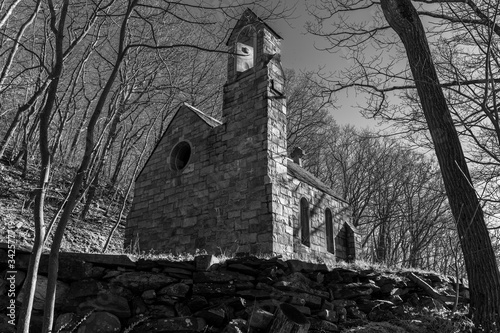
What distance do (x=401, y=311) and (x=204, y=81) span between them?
1584cm

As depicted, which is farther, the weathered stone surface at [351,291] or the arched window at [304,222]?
the arched window at [304,222]

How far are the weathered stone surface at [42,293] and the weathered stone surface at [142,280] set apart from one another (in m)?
0.54

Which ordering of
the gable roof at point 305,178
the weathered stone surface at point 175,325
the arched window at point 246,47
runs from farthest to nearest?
the gable roof at point 305,178, the arched window at point 246,47, the weathered stone surface at point 175,325

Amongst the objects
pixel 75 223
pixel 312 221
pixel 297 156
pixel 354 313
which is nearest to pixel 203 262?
pixel 354 313

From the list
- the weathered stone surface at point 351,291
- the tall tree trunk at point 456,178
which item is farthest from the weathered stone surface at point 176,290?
the tall tree trunk at point 456,178

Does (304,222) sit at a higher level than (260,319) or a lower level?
higher

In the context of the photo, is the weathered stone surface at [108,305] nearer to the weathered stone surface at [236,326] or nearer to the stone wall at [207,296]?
the stone wall at [207,296]

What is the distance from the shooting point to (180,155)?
12312 millimetres

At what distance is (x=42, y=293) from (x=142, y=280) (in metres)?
1.10

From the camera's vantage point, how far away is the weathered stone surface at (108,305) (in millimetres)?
4719

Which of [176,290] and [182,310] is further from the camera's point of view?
[176,290]

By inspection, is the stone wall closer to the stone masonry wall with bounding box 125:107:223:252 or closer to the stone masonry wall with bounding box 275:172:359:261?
the stone masonry wall with bounding box 275:172:359:261

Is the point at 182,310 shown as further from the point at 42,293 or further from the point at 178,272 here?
the point at 42,293

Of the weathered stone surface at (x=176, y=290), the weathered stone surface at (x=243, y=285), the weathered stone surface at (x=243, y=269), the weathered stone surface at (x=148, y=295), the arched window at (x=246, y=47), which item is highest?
the arched window at (x=246, y=47)
